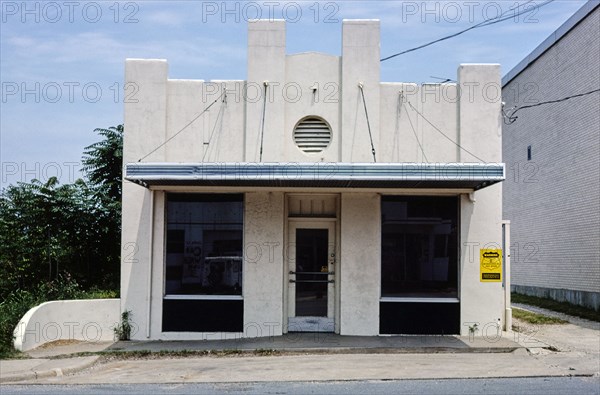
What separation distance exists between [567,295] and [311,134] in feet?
37.6

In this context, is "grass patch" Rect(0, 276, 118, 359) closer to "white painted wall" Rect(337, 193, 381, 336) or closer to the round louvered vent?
"white painted wall" Rect(337, 193, 381, 336)

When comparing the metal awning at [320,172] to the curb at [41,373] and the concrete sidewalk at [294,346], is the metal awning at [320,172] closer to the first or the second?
the concrete sidewalk at [294,346]

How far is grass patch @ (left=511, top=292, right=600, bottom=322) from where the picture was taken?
1999 centimetres

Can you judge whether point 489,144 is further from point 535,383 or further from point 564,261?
point 564,261

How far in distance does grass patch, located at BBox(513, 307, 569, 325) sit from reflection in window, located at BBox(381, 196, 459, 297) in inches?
163

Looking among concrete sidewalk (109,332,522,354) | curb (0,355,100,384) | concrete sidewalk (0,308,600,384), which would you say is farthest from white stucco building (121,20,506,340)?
curb (0,355,100,384)

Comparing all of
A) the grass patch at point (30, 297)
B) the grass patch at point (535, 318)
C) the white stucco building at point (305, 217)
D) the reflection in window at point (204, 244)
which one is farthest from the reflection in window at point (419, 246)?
the grass patch at point (30, 297)

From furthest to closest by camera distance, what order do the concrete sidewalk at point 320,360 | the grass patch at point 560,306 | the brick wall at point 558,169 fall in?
the brick wall at point 558,169
the grass patch at point 560,306
the concrete sidewalk at point 320,360

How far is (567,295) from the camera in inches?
912

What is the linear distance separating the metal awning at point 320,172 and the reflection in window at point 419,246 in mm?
1646

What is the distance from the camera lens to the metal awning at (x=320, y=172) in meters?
13.7

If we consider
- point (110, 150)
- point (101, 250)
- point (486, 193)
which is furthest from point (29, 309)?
point (486, 193)

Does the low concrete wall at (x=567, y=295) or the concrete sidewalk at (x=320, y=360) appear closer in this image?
the concrete sidewalk at (x=320, y=360)

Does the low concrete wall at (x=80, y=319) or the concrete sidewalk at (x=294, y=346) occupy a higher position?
the low concrete wall at (x=80, y=319)
